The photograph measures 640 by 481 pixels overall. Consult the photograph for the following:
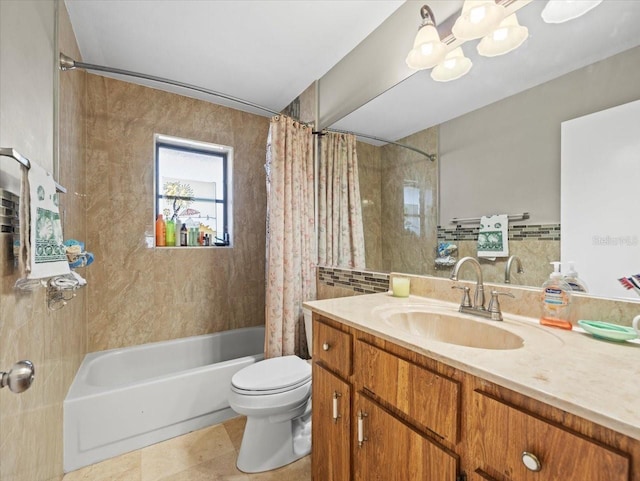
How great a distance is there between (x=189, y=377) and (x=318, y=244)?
4.06 feet

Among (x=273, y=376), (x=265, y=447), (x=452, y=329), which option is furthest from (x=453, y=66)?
(x=265, y=447)

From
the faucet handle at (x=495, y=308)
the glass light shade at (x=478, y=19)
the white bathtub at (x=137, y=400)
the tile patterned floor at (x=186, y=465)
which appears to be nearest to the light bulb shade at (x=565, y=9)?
Answer: the glass light shade at (x=478, y=19)

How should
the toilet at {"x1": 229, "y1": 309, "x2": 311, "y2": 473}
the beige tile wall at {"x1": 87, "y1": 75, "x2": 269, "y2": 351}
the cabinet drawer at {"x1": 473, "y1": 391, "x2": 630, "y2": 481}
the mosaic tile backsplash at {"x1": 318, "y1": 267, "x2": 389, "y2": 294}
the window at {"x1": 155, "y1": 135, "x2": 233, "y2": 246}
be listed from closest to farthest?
the cabinet drawer at {"x1": 473, "y1": 391, "x2": 630, "y2": 481}, the toilet at {"x1": 229, "y1": 309, "x2": 311, "y2": 473}, the mosaic tile backsplash at {"x1": 318, "y1": 267, "x2": 389, "y2": 294}, the beige tile wall at {"x1": 87, "y1": 75, "x2": 269, "y2": 351}, the window at {"x1": 155, "y1": 135, "x2": 233, "y2": 246}

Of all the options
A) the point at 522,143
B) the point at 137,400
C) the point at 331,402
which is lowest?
the point at 137,400

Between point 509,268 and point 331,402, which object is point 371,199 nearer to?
point 509,268

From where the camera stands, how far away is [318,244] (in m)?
2.24

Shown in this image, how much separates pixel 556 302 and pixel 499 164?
1.86 feet

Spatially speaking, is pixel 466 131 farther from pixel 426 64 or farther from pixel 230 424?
pixel 230 424

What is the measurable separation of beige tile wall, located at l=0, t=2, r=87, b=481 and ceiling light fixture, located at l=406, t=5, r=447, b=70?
1527mm

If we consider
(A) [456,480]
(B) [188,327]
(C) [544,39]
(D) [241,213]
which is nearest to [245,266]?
(D) [241,213]

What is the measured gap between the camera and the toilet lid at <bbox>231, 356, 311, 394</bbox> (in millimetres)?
1471

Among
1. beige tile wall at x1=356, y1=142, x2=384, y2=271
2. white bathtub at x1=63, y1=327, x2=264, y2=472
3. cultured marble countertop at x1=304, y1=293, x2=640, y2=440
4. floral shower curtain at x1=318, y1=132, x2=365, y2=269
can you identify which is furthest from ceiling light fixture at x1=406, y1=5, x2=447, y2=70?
white bathtub at x1=63, y1=327, x2=264, y2=472

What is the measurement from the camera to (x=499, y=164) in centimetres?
117

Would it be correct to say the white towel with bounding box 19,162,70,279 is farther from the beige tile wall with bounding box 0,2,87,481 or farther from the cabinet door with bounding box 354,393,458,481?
the cabinet door with bounding box 354,393,458,481
